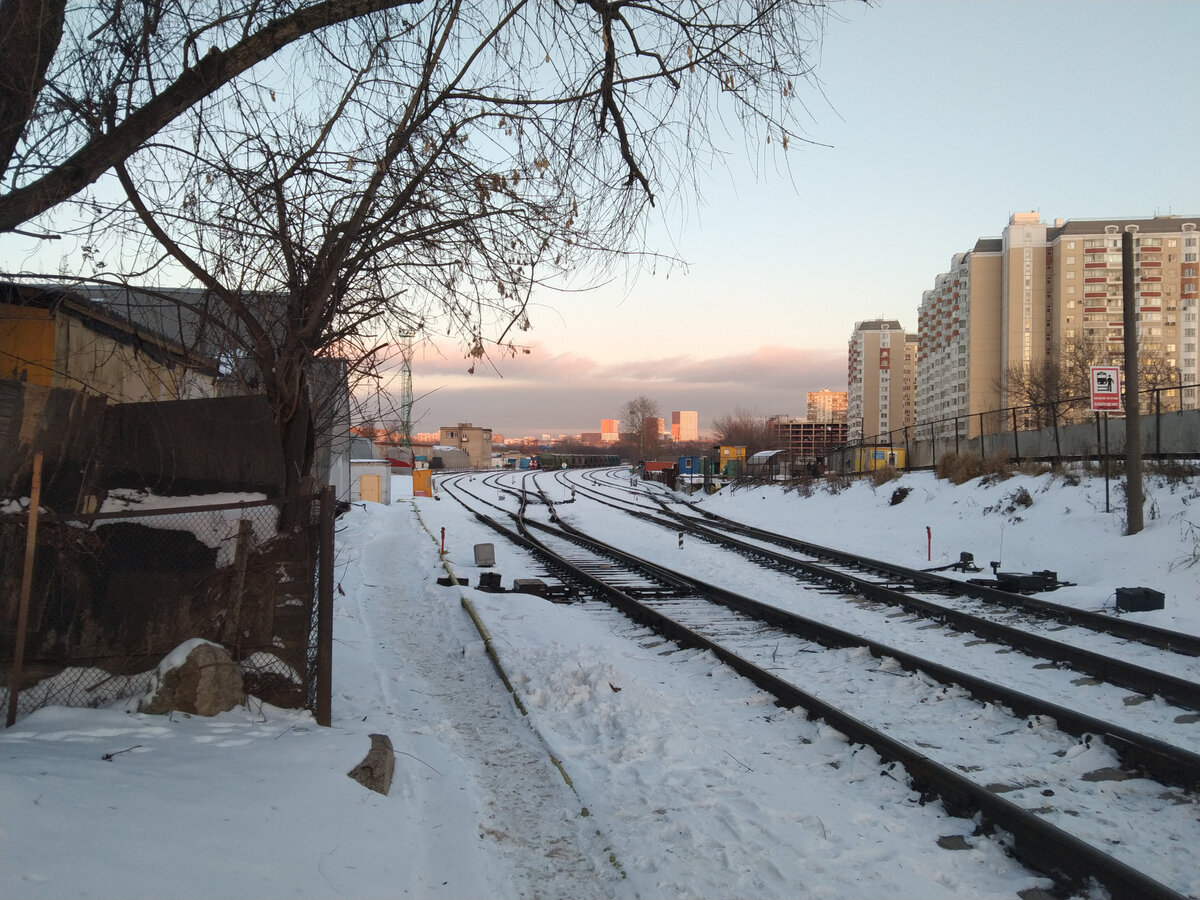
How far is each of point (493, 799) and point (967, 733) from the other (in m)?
3.77

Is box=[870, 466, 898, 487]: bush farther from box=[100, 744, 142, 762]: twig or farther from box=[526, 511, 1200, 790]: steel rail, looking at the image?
box=[100, 744, 142, 762]: twig

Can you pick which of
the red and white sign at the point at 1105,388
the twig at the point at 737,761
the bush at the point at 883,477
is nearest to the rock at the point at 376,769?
the twig at the point at 737,761

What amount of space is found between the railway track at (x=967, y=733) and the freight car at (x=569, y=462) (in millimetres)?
109642

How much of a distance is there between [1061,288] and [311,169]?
389 ft

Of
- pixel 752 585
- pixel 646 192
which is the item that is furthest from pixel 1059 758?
pixel 752 585

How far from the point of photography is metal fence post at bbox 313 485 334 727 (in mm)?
5781

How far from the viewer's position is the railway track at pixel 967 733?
435cm

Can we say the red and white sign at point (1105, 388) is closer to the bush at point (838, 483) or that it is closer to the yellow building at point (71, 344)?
the bush at point (838, 483)

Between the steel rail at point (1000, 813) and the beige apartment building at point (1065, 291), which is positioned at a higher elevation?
the beige apartment building at point (1065, 291)

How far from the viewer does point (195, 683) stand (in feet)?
17.8

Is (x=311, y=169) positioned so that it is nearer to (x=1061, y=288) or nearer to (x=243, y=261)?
(x=243, y=261)

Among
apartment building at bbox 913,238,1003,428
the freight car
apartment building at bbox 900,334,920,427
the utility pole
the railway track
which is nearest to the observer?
the railway track

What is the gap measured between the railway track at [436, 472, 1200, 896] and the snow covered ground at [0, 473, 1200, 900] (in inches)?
7.5

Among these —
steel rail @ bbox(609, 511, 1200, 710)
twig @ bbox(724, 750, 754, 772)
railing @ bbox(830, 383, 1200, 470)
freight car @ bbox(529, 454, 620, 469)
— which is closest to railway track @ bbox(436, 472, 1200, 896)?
twig @ bbox(724, 750, 754, 772)
